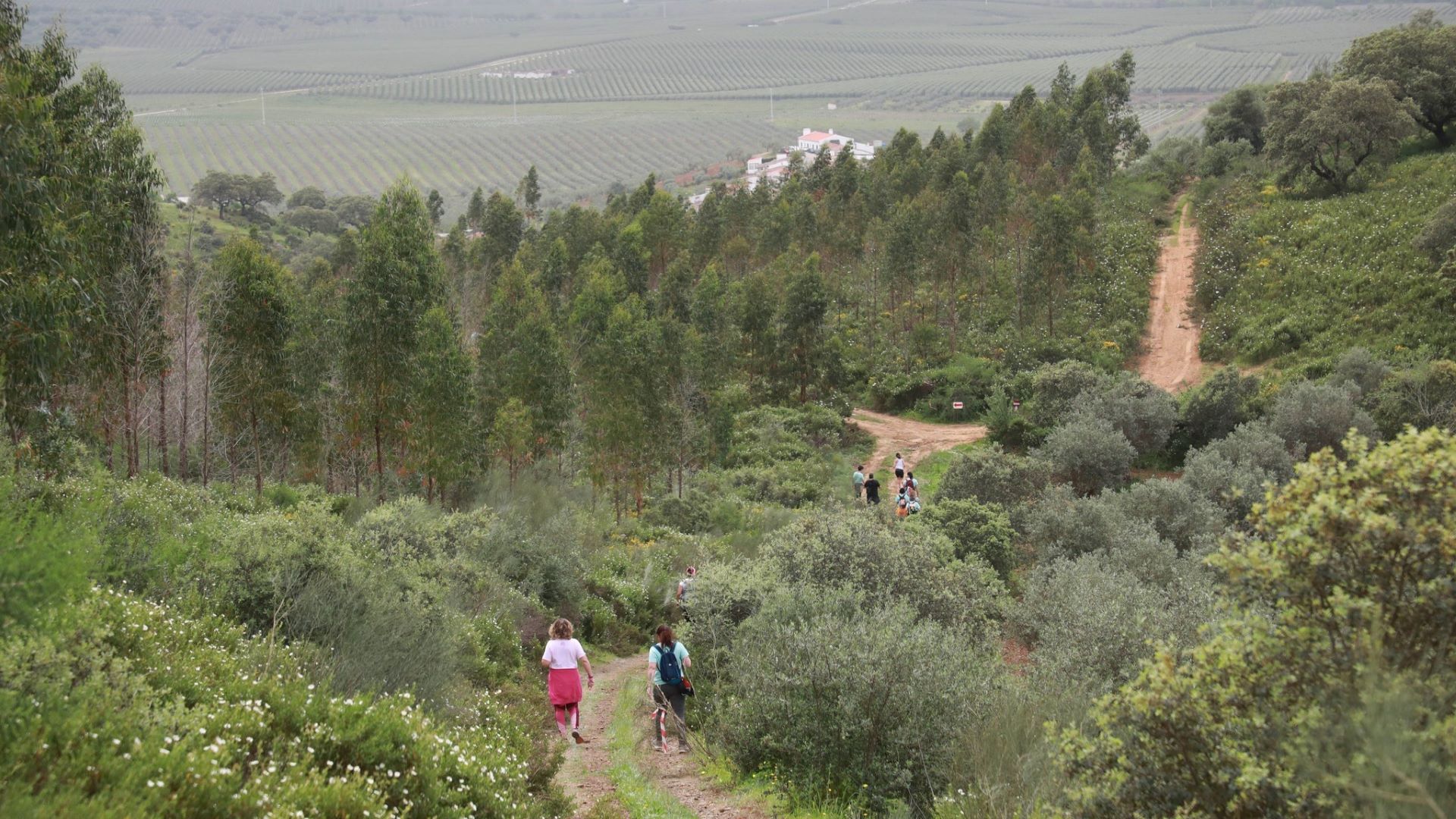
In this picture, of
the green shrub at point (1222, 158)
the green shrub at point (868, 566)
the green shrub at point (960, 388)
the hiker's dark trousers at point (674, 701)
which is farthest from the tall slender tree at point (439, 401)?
the green shrub at point (1222, 158)

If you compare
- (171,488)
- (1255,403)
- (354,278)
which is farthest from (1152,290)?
(171,488)

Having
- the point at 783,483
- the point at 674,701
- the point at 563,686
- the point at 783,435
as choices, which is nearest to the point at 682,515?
the point at 783,483

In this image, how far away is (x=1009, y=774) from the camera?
9.09m

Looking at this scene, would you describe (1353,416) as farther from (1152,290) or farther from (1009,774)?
(1009,774)

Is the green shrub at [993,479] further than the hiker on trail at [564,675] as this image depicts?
Yes

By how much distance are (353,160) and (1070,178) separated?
12373 centimetres

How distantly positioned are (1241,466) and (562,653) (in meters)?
22.0

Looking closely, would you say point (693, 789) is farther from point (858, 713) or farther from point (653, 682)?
point (858, 713)

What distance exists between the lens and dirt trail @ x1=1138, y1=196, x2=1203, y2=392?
44812mm

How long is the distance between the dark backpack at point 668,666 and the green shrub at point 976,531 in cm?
1256

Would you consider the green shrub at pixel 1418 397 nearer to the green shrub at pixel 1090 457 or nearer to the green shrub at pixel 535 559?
the green shrub at pixel 1090 457

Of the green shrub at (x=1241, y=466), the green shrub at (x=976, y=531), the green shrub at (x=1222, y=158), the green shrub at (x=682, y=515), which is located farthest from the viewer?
the green shrub at (x=1222, y=158)

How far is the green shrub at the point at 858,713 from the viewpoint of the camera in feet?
33.6

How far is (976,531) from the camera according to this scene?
934 inches
